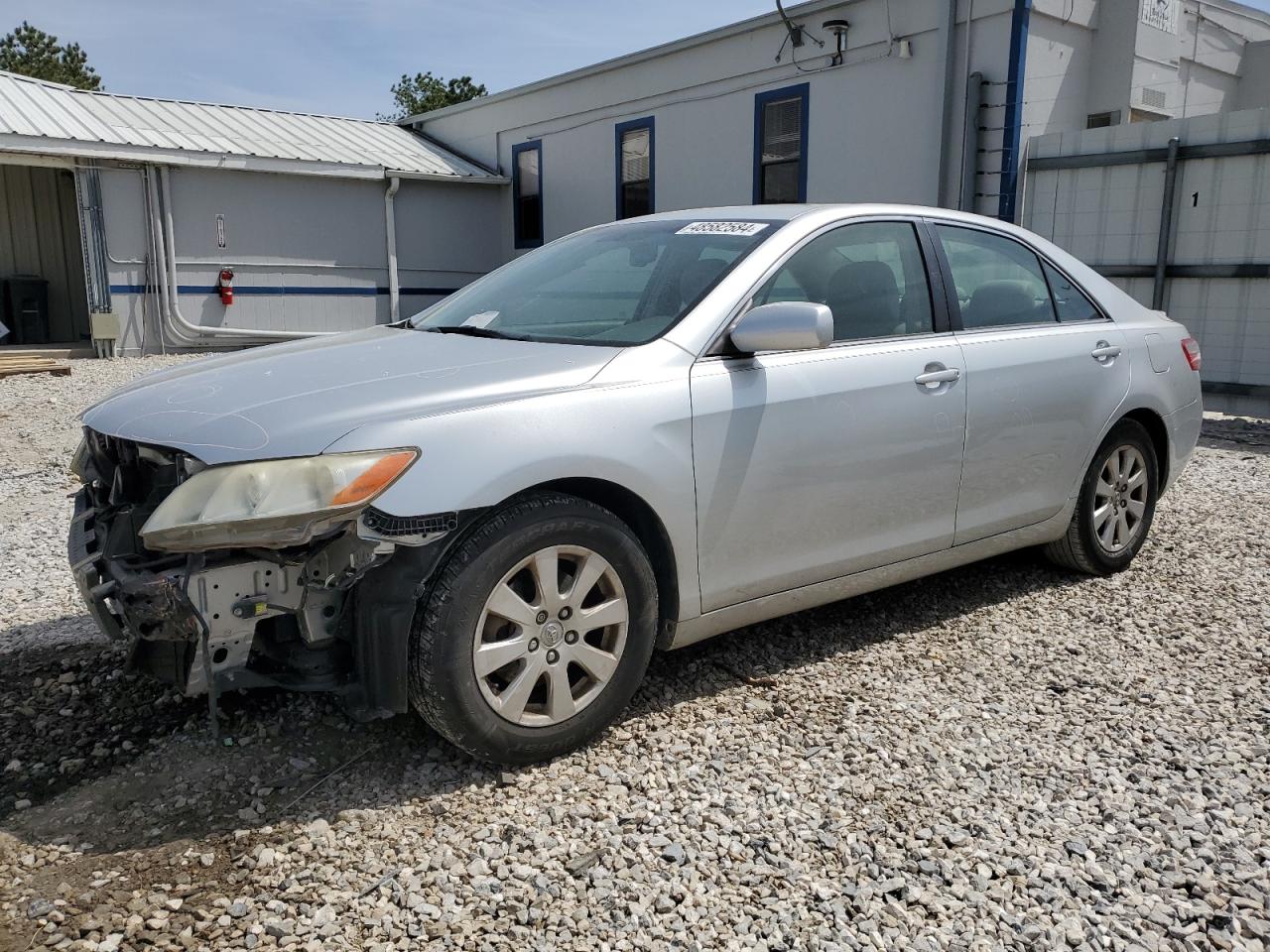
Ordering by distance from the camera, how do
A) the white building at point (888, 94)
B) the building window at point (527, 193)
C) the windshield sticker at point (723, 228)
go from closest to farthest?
the windshield sticker at point (723, 228), the white building at point (888, 94), the building window at point (527, 193)

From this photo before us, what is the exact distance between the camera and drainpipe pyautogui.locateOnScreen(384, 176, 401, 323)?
17.4 m

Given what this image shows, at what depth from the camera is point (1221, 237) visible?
937cm

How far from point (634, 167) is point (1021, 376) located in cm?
1256

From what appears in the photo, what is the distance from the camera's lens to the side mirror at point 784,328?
10.5 ft

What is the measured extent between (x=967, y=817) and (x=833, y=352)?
62.2 inches

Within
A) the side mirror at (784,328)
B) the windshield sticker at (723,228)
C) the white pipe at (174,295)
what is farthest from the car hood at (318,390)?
the white pipe at (174,295)

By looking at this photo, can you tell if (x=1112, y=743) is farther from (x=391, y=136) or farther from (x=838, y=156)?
(x=391, y=136)

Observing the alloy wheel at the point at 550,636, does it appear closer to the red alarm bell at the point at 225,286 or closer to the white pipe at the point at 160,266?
the white pipe at the point at 160,266

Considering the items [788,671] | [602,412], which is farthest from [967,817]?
[602,412]

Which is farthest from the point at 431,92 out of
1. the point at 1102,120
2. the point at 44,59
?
the point at 1102,120

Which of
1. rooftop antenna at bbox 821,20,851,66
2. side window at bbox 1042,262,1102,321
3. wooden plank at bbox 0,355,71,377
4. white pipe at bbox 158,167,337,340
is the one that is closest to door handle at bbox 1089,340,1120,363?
side window at bbox 1042,262,1102,321

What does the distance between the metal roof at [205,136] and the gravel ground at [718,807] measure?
12.4 meters

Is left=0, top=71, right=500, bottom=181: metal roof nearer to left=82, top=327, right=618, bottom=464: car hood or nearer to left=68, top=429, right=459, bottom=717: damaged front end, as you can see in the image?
left=82, top=327, right=618, bottom=464: car hood

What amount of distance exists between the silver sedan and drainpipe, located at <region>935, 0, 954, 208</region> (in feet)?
23.9
